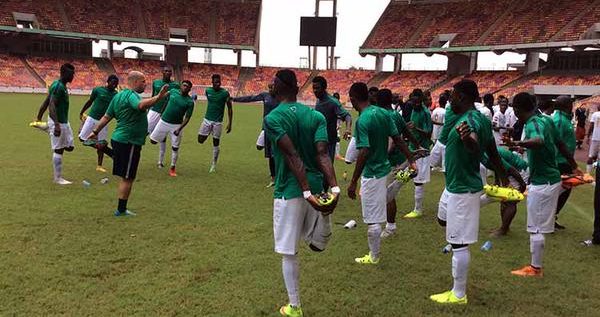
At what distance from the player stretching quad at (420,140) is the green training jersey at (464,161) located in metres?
3.05

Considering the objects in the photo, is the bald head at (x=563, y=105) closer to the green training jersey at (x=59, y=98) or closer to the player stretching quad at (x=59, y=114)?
the player stretching quad at (x=59, y=114)

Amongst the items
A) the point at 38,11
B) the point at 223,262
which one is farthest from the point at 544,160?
the point at 38,11

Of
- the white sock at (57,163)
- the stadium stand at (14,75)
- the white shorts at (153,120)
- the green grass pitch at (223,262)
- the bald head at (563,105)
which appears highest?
the stadium stand at (14,75)

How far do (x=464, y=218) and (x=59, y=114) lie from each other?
8.09m

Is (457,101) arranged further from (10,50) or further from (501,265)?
(10,50)

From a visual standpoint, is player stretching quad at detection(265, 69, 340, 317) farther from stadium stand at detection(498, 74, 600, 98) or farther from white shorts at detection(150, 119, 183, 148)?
stadium stand at detection(498, 74, 600, 98)

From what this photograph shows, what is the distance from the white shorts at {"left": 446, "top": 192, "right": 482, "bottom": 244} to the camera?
15.7ft

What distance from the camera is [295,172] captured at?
160 inches

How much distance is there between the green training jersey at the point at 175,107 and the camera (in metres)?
11.6

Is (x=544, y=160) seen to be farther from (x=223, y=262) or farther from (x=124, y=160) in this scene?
(x=124, y=160)

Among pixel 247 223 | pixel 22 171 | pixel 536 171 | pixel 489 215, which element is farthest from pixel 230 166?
pixel 536 171

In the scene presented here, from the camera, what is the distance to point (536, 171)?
5.67 meters

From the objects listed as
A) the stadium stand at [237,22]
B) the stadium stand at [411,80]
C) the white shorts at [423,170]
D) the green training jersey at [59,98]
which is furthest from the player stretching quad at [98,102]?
the stadium stand at [237,22]

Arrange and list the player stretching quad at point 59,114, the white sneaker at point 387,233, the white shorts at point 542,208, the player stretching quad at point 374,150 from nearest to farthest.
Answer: the white shorts at point 542,208, the player stretching quad at point 374,150, the white sneaker at point 387,233, the player stretching quad at point 59,114
